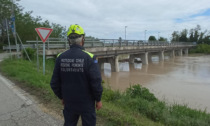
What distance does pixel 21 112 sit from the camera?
3770 mm

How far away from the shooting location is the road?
10.7 feet

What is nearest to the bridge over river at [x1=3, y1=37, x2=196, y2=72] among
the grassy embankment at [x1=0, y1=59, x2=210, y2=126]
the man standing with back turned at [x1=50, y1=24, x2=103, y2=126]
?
the grassy embankment at [x1=0, y1=59, x2=210, y2=126]

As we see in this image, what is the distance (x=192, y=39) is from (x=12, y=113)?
104 meters

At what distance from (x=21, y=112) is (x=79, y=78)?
2.61 meters

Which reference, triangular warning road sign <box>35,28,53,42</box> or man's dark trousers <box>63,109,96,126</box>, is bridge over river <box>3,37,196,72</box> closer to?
triangular warning road sign <box>35,28,53,42</box>

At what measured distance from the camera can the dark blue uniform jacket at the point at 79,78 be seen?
198cm

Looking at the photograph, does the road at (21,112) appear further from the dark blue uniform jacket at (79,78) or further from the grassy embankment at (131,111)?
the dark blue uniform jacket at (79,78)

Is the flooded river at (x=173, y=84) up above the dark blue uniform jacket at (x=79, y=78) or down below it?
below

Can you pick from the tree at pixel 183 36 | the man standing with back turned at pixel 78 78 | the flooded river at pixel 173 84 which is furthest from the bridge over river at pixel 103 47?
the tree at pixel 183 36

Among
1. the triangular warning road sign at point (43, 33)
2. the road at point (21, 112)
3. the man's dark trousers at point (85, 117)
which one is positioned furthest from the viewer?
the triangular warning road sign at point (43, 33)

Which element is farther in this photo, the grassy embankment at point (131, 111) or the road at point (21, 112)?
the grassy embankment at point (131, 111)

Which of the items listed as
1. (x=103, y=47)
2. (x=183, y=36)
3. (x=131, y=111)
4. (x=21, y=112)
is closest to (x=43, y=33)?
(x=21, y=112)

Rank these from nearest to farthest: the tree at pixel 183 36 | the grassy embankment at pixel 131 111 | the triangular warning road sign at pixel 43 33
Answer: the grassy embankment at pixel 131 111, the triangular warning road sign at pixel 43 33, the tree at pixel 183 36

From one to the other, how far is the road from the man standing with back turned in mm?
1352
